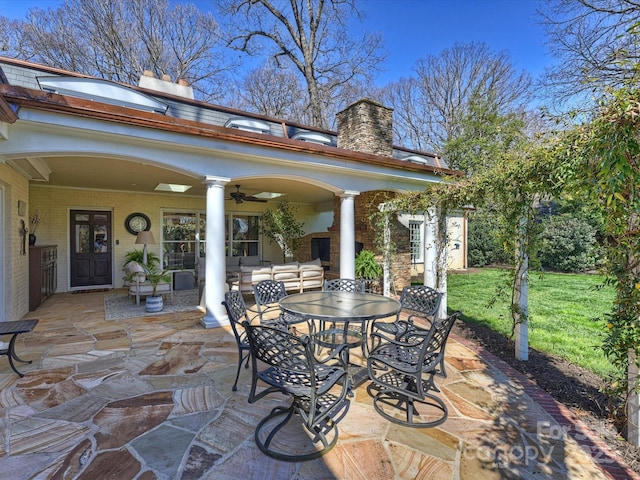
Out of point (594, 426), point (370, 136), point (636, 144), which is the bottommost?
point (594, 426)

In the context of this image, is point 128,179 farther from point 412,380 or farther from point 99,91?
point 412,380

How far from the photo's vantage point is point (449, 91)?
1633 centimetres

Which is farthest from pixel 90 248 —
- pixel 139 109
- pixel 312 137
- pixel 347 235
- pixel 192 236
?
pixel 347 235

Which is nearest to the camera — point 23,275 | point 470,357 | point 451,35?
point 470,357

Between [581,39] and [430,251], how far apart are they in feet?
20.0

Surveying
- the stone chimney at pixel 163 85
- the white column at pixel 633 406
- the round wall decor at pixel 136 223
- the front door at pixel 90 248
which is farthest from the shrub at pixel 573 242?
the front door at pixel 90 248

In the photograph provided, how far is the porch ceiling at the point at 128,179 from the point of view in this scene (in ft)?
18.2

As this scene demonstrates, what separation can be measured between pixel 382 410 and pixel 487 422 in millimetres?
830

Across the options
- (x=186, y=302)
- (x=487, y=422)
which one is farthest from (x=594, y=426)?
(x=186, y=302)

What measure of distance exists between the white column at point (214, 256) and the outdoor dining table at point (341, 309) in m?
1.74

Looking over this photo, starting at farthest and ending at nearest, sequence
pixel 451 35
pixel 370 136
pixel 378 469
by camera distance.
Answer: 1. pixel 451 35
2. pixel 370 136
3. pixel 378 469

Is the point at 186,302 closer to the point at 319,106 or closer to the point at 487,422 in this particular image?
the point at 487,422

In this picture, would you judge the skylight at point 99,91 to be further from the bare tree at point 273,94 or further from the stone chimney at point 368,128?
the bare tree at point 273,94

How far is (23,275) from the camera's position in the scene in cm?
540
